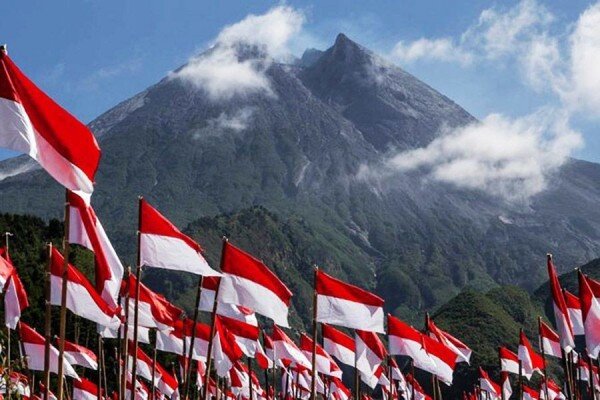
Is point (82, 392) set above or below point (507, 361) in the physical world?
below

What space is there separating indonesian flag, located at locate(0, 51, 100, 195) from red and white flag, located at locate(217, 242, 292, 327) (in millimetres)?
6364

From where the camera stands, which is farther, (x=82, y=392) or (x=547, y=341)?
(x=547, y=341)

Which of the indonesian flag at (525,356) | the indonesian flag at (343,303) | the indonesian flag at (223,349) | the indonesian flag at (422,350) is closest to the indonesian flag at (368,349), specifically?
the indonesian flag at (422,350)

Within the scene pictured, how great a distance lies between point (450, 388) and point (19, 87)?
101 meters

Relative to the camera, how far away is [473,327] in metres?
136

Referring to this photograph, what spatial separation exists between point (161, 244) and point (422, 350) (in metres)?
9.82

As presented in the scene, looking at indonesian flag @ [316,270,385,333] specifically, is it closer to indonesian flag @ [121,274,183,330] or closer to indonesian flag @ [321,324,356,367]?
indonesian flag @ [121,274,183,330]

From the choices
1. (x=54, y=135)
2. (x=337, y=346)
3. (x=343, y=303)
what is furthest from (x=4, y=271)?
(x=337, y=346)

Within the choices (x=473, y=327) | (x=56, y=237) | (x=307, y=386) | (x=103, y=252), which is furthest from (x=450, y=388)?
(x=103, y=252)

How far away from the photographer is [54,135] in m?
9.66

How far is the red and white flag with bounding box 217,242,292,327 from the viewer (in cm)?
1584

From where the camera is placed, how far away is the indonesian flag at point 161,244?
46.2 ft

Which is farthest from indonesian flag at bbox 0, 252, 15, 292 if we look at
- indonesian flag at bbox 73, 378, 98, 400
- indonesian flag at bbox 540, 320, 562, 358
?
indonesian flag at bbox 540, 320, 562, 358

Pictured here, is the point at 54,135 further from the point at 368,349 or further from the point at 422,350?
the point at 368,349
